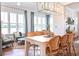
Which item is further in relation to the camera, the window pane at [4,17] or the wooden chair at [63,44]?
the wooden chair at [63,44]

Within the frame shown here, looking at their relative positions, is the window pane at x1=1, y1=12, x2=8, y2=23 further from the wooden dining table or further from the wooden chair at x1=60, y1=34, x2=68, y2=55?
the wooden chair at x1=60, y1=34, x2=68, y2=55

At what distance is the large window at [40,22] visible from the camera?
3.04m

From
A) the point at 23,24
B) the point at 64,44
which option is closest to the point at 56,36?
the point at 64,44

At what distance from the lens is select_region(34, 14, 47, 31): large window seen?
3041 millimetres

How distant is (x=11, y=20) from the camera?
2875mm

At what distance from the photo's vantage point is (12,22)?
288cm

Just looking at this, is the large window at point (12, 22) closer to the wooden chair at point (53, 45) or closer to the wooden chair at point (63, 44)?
the wooden chair at point (53, 45)

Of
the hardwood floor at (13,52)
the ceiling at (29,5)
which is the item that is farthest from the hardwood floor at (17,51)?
the ceiling at (29,5)

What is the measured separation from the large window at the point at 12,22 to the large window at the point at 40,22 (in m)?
0.27

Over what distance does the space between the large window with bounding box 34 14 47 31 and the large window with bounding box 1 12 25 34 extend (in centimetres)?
27

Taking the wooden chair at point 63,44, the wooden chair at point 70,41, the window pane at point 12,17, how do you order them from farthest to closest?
the wooden chair at point 63,44, the wooden chair at point 70,41, the window pane at point 12,17

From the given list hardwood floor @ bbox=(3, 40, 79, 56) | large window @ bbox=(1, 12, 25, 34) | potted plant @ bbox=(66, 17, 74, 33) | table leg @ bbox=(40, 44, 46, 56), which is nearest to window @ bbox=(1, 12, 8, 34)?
large window @ bbox=(1, 12, 25, 34)

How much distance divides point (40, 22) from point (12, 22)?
1.92ft

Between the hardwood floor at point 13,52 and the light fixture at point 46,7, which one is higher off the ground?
the light fixture at point 46,7
